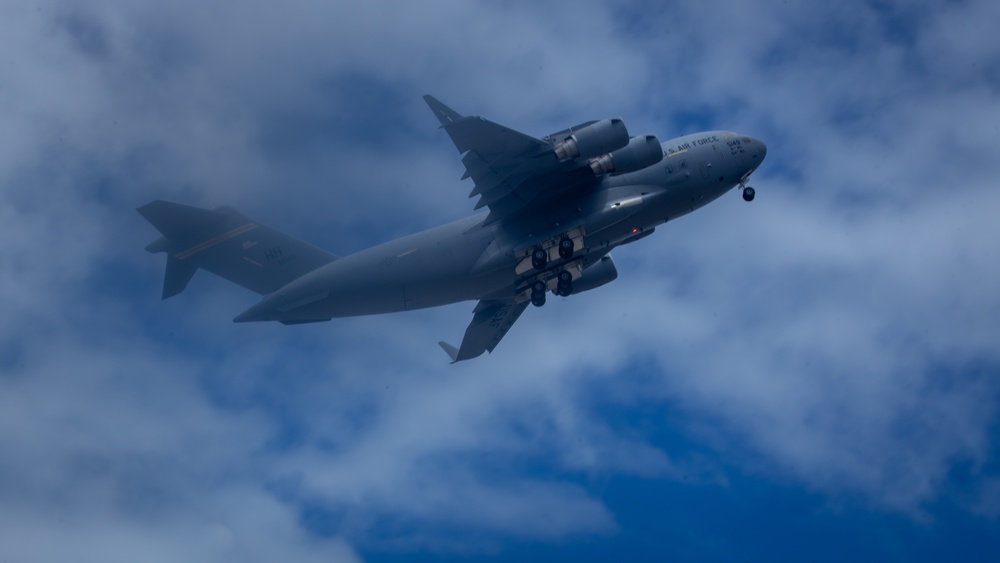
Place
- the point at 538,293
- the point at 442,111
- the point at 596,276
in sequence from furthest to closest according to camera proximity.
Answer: the point at 596,276 < the point at 538,293 < the point at 442,111

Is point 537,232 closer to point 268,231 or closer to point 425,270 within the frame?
point 425,270

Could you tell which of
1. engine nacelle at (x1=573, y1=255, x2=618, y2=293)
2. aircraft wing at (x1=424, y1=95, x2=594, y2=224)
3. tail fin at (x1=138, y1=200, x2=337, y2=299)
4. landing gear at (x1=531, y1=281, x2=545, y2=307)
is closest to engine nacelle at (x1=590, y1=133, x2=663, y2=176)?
aircraft wing at (x1=424, y1=95, x2=594, y2=224)

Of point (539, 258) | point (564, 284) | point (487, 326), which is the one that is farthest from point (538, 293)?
point (487, 326)

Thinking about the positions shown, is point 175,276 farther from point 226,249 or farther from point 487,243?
point 487,243

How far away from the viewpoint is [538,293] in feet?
103

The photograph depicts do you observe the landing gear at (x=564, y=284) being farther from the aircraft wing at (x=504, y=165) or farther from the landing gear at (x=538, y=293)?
the aircraft wing at (x=504, y=165)

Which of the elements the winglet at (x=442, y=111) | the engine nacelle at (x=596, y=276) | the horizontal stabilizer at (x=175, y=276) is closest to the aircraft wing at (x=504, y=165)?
the winglet at (x=442, y=111)

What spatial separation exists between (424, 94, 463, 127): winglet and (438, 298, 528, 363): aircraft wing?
8.23 metres

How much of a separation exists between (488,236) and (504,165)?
8.14 feet

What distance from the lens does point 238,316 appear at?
29281 mm

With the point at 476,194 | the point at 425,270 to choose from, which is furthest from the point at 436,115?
the point at 425,270

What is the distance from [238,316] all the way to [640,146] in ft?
40.2

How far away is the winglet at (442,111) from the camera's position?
27.2 metres

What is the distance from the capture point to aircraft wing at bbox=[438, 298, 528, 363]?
3419 cm
